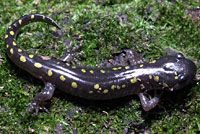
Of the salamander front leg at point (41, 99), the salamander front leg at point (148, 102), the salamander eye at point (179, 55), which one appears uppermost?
the salamander eye at point (179, 55)

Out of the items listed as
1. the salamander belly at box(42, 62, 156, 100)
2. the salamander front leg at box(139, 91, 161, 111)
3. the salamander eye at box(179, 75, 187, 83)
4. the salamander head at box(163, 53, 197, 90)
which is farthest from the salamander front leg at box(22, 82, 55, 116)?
the salamander eye at box(179, 75, 187, 83)

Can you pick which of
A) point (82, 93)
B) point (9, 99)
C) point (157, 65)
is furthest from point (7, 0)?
point (157, 65)

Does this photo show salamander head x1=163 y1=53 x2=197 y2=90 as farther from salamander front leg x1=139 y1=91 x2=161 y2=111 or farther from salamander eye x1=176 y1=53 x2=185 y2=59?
salamander front leg x1=139 y1=91 x2=161 y2=111

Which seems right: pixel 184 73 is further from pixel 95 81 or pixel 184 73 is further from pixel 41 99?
pixel 41 99

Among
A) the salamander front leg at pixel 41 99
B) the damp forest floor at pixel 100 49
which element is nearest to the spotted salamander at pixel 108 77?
the salamander front leg at pixel 41 99

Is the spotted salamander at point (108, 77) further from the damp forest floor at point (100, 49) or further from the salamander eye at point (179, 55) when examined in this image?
the damp forest floor at point (100, 49)

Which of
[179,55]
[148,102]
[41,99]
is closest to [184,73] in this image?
[179,55]

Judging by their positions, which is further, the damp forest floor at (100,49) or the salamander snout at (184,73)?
the damp forest floor at (100,49)
